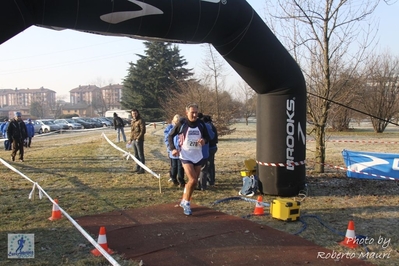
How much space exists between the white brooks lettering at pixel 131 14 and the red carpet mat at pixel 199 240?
3354 mm

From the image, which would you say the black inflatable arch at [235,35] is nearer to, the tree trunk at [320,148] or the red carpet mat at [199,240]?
the red carpet mat at [199,240]

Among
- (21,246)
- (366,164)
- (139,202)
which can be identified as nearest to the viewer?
(21,246)

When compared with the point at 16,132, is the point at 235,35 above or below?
above

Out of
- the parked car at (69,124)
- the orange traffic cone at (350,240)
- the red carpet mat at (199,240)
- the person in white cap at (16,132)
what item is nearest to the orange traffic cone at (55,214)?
the red carpet mat at (199,240)

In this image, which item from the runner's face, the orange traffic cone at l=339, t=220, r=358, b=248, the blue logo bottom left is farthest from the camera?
the runner's face

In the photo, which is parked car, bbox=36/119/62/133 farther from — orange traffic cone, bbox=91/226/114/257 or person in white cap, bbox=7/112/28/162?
orange traffic cone, bbox=91/226/114/257

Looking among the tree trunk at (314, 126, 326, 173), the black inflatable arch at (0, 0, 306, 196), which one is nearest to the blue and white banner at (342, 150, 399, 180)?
the tree trunk at (314, 126, 326, 173)

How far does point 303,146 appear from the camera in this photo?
8.20m

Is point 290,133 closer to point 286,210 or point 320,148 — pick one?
point 286,210

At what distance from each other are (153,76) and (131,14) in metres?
39.9

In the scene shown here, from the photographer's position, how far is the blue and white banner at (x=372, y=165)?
9523 millimetres

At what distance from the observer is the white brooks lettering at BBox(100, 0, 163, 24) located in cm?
597

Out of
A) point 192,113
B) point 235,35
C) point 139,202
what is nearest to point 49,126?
point 139,202

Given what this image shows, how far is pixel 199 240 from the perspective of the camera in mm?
5430
